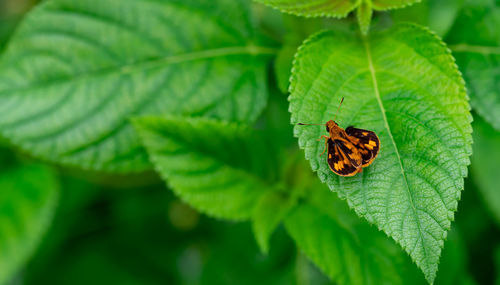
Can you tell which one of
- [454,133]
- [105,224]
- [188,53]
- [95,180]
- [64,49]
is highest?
[454,133]

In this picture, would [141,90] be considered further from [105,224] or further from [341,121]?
[105,224]

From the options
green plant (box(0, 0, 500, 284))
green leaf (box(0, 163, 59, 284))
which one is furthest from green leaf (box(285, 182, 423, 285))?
green leaf (box(0, 163, 59, 284))

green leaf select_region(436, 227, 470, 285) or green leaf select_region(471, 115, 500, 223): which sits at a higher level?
green leaf select_region(471, 115, 500, 223)

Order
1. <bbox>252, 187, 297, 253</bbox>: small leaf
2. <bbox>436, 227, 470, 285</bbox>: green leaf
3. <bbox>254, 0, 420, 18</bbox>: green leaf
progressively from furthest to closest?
1. <bbox>436, 227, 470, 285</bbox>: green leaf
2. <bbox>252, 187, 297, 253</bbox>: small leaf
3. <bbox>254, 0, 420, 18</bbox>: green leaf

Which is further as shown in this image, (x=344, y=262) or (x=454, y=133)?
(x=344, y=262)

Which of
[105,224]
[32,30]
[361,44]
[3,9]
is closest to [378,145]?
[361,44]

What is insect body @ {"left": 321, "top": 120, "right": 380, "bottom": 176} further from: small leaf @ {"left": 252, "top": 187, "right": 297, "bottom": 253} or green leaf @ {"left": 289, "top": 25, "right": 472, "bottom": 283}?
small leaf @ {"left": 252, "top": 187, "right": 297, "bottom": 253}
